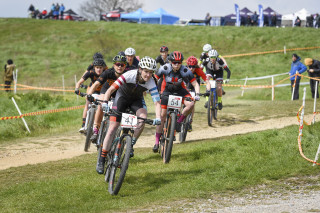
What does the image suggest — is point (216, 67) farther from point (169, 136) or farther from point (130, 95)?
point (130, 95)

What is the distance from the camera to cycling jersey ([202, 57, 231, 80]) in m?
15.2

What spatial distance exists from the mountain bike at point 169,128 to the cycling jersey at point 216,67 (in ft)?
16.9

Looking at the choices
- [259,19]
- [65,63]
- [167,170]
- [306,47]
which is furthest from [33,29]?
[167,170]

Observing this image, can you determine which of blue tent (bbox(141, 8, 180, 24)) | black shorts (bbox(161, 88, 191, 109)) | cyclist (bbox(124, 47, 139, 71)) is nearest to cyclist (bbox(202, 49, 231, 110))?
cyclist (bbox(124, 47, 139, 71))

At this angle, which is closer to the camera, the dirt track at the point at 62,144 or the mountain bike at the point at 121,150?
the mountain bike at the point at 121,150

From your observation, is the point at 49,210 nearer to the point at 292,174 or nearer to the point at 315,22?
the point at 292,174

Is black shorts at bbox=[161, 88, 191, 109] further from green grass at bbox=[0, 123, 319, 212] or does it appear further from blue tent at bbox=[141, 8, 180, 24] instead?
blue tent at bbox=[141, 8, 180, 24]

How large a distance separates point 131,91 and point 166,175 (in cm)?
189

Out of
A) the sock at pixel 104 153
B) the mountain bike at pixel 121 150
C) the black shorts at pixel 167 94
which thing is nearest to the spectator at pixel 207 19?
the black shorts at pixel 167 94

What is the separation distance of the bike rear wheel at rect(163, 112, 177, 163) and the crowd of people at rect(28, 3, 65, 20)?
52.0 meters

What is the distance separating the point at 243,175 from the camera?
28.0 ft

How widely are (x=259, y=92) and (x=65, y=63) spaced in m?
21.5

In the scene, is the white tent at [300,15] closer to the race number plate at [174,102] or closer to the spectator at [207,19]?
the spectator at [207,19]

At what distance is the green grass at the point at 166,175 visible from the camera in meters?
7.32
